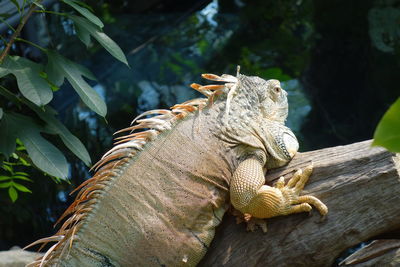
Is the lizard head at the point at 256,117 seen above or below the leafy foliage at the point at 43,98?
below

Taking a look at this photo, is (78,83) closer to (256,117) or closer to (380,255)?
(256,117)

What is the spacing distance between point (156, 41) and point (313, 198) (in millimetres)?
4893

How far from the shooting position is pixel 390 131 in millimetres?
702

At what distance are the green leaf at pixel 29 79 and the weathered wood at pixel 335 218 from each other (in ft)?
4.47

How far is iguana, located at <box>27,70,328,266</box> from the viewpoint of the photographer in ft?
9.12

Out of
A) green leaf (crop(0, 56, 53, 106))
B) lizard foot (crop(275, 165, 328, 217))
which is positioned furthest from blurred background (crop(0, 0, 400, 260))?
lizard foot (crop(275, 165, 328, 217))

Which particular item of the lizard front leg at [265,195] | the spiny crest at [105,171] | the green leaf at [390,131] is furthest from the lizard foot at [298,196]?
the green leaf at [390,131]

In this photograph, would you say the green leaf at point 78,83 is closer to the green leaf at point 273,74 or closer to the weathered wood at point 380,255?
the weathered wood at point 380,255

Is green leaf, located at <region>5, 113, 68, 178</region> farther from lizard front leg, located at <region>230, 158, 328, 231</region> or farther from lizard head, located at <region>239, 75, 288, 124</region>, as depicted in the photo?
lizard head, located at <region>239, 75, 288, 124</region>

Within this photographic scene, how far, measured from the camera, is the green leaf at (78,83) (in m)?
2.96

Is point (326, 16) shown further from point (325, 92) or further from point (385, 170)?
point (385, 170)

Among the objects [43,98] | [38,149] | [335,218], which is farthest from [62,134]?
[335,218]

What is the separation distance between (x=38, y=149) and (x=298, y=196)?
150 centimetres

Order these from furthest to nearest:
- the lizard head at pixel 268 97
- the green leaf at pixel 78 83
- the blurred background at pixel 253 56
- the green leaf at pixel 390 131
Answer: the blurred background at pixel 253 56 → the lizard head at pixel 268 97 → the green leaf at pixel 78 83 → the green leaf at pixel 390 131
